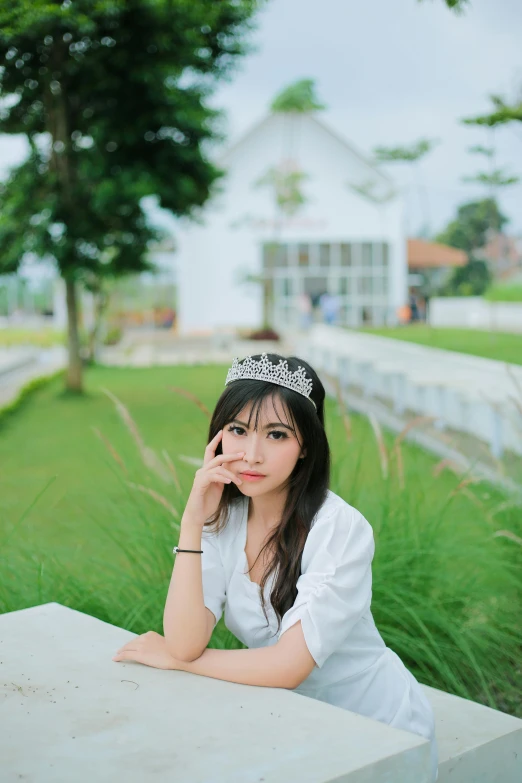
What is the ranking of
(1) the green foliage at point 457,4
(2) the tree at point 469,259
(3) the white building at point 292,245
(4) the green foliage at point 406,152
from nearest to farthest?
(1) the green foliage at point 457,4, (4) the green foliage at point 406,152, (2) the tree at point 469,259, (3) the white building at point 292,245

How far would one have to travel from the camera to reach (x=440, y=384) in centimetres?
689

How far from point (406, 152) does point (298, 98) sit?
3268mm

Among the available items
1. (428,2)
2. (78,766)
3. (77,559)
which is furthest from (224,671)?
(428,2)

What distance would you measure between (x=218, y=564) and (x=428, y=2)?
92.5 inches

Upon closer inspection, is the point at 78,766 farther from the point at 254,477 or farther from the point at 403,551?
the point at 403,551

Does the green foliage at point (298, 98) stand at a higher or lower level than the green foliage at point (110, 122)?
higher

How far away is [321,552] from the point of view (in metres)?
1.62

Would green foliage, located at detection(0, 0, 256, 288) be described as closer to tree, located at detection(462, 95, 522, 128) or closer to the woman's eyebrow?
tree, located at detection(462, 95, 522, 128)

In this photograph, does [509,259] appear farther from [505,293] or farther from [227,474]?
[227,474]

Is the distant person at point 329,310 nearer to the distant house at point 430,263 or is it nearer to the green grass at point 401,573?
Result: the distant house at point 430,263

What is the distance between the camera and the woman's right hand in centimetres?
168

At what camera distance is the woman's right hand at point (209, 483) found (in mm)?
A: 1683

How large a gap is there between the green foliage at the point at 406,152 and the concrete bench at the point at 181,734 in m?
24.8

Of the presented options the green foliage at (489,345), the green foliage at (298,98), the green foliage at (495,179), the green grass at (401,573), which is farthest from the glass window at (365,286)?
the green grass at (401,573)
